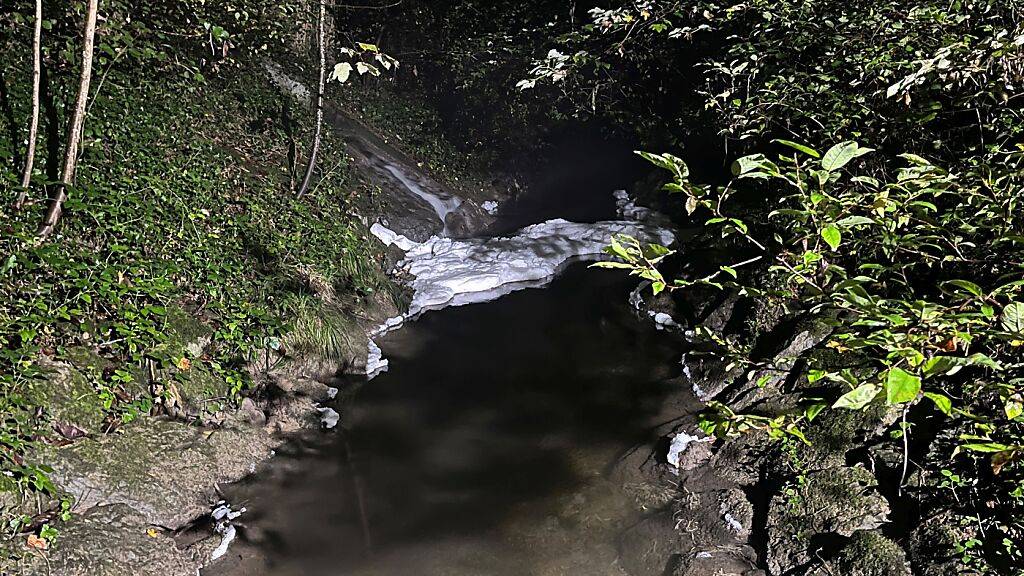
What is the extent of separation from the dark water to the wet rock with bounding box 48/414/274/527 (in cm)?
23

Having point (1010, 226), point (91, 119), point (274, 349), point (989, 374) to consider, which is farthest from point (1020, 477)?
point (91, 119)

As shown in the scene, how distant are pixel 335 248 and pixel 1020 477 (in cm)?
627

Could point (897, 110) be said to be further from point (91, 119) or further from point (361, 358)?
point (91, 119)

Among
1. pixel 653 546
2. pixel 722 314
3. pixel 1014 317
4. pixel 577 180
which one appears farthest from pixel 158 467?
pixel 577 180

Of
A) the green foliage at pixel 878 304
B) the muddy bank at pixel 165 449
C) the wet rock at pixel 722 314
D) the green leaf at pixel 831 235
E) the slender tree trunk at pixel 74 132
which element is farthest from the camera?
the wet rock at pixel 722 314

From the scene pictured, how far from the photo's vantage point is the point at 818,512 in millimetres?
3869

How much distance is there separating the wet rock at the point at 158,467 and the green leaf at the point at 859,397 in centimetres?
423

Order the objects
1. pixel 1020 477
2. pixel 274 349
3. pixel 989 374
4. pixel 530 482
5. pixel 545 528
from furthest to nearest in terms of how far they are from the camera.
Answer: pixel 274 349 → pixel 530 482 → pixel 545 528 → pixel 989 374 → pixel 1020 477

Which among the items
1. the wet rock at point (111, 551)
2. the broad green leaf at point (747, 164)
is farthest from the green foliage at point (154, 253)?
the broad green leaf at point (747, 164)

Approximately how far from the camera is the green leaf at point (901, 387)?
1132 millimetres

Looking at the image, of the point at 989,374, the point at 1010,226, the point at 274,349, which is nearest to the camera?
the point at 1010,226

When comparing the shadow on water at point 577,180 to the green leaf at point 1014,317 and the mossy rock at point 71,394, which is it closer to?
the mossy rock at point 71,394

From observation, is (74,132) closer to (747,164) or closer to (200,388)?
(200,388)

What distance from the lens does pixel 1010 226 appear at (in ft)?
7.41
